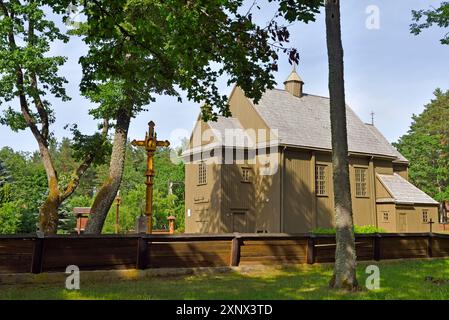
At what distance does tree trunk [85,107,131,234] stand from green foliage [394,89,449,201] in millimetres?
51174

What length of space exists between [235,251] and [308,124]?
817 inches

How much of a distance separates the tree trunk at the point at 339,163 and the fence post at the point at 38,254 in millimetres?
7290

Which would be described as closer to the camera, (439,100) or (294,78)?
(294,78)

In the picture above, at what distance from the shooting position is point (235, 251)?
549 inches

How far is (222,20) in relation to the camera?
11.4 metres

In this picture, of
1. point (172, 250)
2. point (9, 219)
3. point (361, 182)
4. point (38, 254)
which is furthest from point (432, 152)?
point (38, 254)

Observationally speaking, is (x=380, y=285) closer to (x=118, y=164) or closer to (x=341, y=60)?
(x=341, y=60)

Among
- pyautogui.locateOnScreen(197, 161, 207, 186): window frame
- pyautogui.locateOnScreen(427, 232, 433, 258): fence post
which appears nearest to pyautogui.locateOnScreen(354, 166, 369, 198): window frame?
pyautogui.locateOnScreen(197, 161, 207, 186): window frame

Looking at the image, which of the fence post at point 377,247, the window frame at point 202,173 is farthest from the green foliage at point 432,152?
the fence post at point 377,247

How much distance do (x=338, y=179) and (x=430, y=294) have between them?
3098mm

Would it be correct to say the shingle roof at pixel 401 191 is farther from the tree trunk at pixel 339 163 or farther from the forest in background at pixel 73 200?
the tree trunk at pixel 339 163

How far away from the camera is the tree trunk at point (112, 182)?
770 inches

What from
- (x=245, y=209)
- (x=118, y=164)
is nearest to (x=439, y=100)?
(x=245, y=209)

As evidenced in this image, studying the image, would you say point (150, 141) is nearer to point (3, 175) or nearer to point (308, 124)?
point (308, 124)
